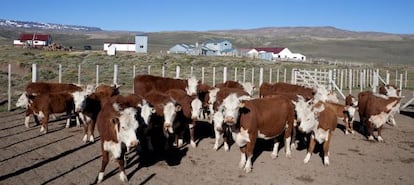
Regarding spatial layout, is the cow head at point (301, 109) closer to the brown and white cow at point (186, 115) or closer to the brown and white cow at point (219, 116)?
the brown and white cow at point (219, 116)

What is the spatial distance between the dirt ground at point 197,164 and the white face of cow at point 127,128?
105 centimetres

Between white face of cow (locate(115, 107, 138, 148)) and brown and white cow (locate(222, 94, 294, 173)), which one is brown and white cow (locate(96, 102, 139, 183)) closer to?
Result: white face of cow (locate(115, 107, 138, 148))

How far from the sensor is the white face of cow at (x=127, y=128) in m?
8.30

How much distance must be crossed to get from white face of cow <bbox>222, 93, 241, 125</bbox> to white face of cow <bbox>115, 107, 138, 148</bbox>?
2125 mm

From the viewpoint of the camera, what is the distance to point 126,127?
27.3 ft

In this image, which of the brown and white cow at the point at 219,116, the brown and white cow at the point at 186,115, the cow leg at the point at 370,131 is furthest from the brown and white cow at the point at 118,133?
the cow leg at the point at 370,131

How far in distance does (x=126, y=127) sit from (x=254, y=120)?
316cm

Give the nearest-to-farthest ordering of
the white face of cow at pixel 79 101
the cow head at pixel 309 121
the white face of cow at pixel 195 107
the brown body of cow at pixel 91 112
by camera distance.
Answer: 1. the cow head at pixel 309 121
2. the white face of cow at pixel 195 107
3. the white face of cow at pixel 79 101
4. the brown body of cow at pixel 91 112

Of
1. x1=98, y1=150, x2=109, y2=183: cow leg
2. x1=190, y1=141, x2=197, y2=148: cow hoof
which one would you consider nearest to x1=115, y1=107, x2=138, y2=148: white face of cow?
x1=98, y1=150, x2=109, y2=183: cow leg

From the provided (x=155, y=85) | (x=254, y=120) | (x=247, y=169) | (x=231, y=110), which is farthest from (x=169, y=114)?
(x=155, y=85)

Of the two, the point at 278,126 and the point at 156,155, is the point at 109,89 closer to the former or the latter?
the point at 156,155

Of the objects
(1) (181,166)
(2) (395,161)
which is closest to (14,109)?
(1) (181,166)

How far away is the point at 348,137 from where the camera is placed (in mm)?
14539

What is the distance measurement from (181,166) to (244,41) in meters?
177
